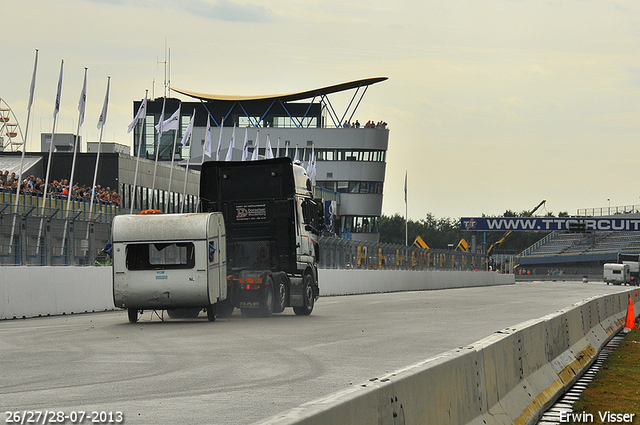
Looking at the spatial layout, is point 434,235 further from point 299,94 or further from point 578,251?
point 299,94

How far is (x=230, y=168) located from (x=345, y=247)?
19.5 m

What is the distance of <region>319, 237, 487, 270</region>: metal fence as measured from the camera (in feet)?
133

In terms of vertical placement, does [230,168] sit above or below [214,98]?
below

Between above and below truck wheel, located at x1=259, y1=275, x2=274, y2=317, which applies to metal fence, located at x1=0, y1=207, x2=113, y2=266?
above

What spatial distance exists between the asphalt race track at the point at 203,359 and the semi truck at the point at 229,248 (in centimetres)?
59

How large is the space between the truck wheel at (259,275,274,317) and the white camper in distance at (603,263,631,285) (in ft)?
238

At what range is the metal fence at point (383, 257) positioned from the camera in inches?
1597

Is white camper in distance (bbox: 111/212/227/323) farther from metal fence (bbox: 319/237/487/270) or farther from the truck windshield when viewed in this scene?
metal fence (bbox: 319/237/487/270)

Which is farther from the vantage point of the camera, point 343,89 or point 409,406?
point 343,89

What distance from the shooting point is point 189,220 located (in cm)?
2044

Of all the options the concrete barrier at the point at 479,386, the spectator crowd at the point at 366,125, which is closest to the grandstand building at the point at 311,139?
the spectator crowd at the point at 366,125

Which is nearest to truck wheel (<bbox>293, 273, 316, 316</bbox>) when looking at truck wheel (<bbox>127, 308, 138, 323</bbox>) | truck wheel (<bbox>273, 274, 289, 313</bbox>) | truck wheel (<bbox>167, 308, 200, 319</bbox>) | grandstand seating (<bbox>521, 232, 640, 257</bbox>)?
truck wheel (<bbox>273, 274, 289, 313</bbox>)

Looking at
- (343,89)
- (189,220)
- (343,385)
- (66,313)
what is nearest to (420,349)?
(343,385)

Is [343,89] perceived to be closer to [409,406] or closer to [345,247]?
[345,247]
